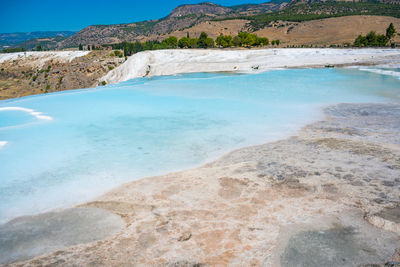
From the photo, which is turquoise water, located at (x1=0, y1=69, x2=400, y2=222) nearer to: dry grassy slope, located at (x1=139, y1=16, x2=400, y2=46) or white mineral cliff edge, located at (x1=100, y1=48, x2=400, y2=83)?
white mineral cliff edge, located at (x1=100, y1=48, x2=400, y2=83)

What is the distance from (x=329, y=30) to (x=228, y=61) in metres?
62.3

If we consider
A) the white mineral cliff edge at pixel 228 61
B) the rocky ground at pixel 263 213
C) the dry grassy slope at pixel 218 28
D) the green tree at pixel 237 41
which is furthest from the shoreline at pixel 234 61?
the dry grassy slope at pixel 218 28

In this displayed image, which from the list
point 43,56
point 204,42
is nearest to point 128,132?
point 204,42

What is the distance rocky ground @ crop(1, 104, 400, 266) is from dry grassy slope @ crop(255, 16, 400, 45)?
7289cm

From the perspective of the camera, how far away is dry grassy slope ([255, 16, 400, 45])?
7287 centimetres

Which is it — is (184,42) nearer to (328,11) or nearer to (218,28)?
(218,28)

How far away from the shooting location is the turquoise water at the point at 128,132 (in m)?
4.79

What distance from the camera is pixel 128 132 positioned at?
7.75 metres

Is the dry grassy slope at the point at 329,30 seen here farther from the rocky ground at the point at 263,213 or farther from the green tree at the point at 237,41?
the rocky ground at the point at 263,213

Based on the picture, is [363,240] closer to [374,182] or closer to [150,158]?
[374,182]

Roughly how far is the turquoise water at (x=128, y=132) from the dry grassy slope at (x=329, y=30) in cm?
6595

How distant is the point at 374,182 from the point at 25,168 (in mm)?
6201

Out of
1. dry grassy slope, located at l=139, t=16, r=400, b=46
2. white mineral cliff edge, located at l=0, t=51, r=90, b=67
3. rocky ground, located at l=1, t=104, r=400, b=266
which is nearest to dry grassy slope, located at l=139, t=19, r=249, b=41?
dry grassy slope, located at l=139, t=16, r=400, b=46

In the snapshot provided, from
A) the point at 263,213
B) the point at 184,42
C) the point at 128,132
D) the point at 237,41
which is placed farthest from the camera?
the point at 184,42
